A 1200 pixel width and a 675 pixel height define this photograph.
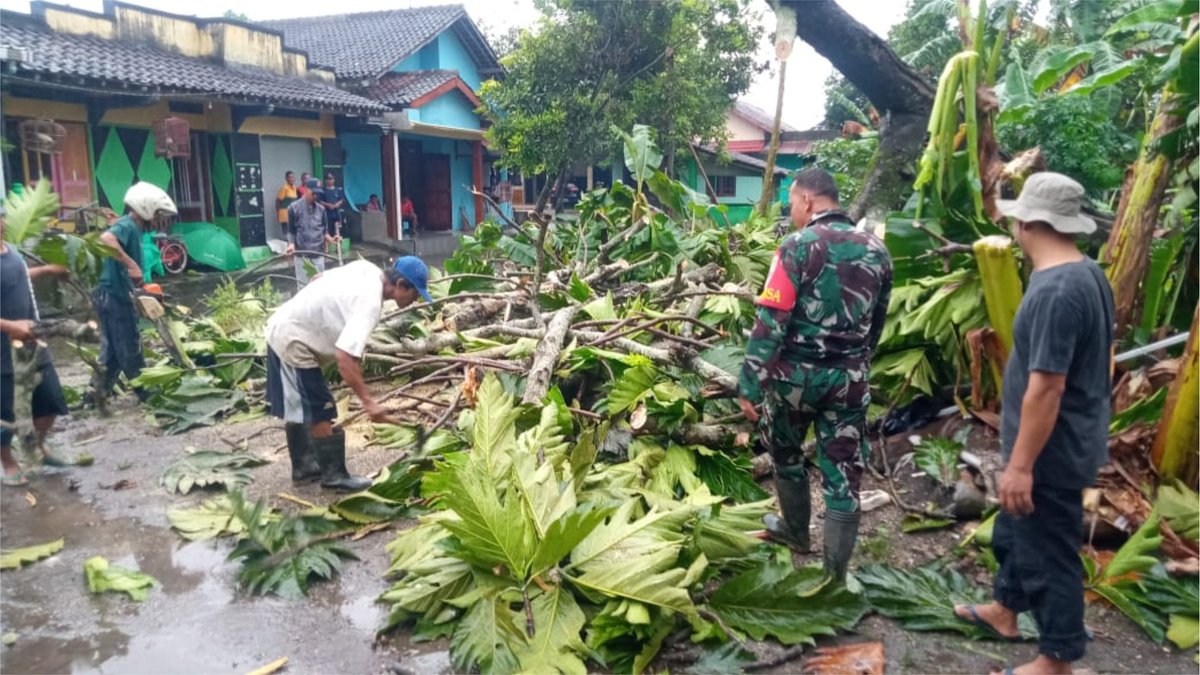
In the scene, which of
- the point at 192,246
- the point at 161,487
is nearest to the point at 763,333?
the point at 161,487

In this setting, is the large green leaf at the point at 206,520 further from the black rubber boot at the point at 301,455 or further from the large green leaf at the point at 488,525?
the large green leaf at the point at 488,525

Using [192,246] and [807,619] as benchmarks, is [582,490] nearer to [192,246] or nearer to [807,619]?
[807,619]

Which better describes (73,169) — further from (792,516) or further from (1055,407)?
(1055,407)

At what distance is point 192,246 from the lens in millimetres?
14930

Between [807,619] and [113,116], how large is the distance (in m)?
14.5

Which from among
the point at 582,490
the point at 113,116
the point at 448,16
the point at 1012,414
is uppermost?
the point at 448,16

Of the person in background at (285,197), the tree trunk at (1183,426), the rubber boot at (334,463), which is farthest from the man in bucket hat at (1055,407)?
the person in background at (285,197)

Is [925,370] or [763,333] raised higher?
[763,333]

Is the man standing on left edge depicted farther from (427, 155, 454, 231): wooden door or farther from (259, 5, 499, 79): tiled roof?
(427, 155, 454, 231): wooden door

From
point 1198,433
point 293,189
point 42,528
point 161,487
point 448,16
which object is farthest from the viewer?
point 448,16

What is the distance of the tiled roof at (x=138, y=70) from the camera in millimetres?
11906

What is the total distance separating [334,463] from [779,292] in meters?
Answer: 2.84

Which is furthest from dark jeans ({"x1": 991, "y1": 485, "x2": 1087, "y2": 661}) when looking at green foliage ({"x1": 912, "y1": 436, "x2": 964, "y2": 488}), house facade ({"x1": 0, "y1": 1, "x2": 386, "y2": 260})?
house facade ({"x1": 0, "y1": 1, "x2": 386, "y2": 260})

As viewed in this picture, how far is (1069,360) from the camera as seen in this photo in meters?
2.78
